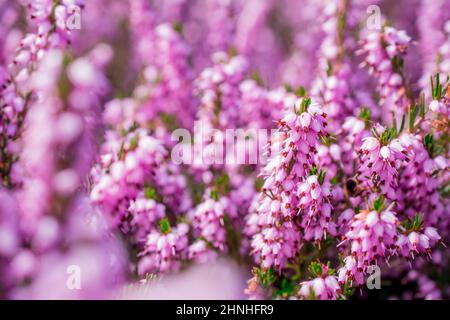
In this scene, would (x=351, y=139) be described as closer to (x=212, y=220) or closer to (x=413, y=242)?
(x=413, y=242)

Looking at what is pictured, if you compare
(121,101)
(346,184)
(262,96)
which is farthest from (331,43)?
(121,101)

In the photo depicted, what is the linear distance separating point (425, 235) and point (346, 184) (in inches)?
25.5

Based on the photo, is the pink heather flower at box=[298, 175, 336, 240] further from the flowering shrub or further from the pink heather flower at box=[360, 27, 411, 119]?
the pink heather flower at box=[360, 27, 411, 119]

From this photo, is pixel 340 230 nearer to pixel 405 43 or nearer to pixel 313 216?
→ pixel 313 216

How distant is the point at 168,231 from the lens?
124 inches

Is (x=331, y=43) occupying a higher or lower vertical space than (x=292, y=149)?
higher

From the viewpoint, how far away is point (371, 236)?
2518 mm

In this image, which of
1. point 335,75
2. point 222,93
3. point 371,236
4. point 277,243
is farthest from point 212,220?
point 335,75

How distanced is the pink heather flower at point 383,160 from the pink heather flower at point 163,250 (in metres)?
1.18

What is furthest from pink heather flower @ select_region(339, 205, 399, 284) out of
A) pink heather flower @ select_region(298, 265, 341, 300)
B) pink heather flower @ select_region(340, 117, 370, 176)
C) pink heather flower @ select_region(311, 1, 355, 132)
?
pink heather flower @ select_region(311, 1, 355, 132)

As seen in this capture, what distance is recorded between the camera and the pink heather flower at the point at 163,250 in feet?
10.3

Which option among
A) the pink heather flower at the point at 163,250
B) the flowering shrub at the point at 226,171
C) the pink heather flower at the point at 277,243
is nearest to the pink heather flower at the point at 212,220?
the flowering shrub at the point at 226,171

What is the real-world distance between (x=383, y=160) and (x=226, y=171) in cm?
157

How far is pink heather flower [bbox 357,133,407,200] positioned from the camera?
8.56 feet
